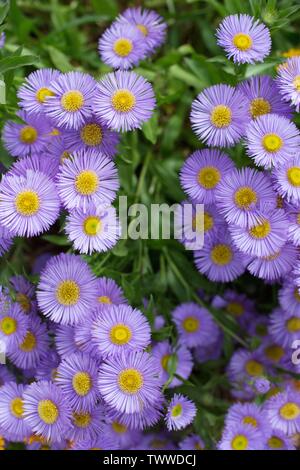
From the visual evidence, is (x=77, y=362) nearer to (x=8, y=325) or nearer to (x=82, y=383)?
(x=82, y=383)

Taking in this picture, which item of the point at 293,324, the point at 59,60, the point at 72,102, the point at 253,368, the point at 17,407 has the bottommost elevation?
the point at 17,407

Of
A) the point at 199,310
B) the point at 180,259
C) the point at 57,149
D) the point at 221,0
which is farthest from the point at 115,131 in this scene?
the point at 221,0

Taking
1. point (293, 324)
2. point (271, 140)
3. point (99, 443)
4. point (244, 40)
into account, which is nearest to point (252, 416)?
point (293, 324)

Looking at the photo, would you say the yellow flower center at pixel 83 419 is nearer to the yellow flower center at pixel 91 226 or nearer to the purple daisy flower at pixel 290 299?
the yellow flower center at pixel 91 226

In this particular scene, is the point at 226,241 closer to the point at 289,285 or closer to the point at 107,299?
the point at 289,285

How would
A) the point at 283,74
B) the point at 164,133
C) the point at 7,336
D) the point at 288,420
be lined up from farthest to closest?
1. the point at 164,133
2. the point at 288,420
3. the point at 7,336
4. the point at 283,74

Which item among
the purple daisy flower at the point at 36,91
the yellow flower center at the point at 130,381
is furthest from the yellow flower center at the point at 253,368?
the purple daisy flower at the point at 36,91
